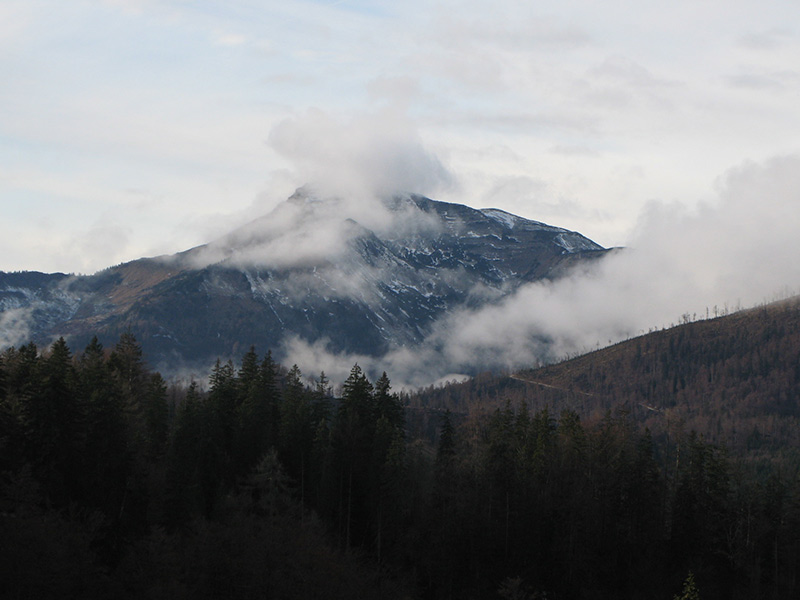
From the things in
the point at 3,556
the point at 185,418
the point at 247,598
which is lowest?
the point at 247,598

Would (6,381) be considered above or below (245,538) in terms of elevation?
above

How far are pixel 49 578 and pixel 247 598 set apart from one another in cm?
1103

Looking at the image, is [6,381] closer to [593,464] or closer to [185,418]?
[185,418]

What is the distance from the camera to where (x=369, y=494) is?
90.9 meters

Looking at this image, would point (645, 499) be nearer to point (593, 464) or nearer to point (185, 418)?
point (593, 464)

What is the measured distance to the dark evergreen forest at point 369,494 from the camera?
217 feet

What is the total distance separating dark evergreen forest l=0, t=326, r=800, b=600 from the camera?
66.1 meters

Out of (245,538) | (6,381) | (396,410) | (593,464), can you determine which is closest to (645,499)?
(593,464)

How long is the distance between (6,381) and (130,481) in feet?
46.5

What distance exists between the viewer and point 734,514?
100000 millimetres

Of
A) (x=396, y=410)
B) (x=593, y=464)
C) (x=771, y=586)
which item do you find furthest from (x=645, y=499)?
(x=396, y=410)

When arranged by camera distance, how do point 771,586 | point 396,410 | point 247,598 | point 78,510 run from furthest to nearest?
point 396,410 → point 771,586 → point 78,510 → point 247,598

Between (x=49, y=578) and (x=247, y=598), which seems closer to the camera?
(x=49, y=578)

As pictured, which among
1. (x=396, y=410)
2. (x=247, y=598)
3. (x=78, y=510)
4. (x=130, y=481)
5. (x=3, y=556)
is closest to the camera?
(x=3, y=556)
